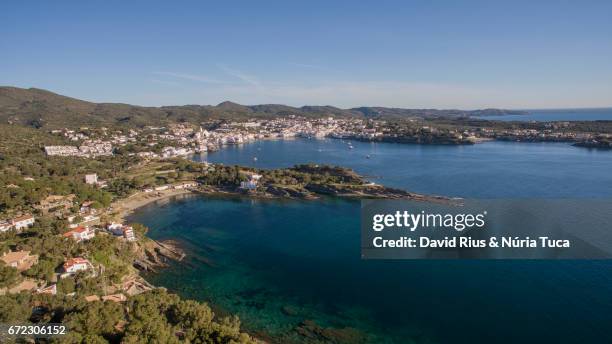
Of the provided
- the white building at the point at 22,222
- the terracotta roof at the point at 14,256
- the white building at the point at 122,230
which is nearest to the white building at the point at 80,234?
the white building at the point at 122,230

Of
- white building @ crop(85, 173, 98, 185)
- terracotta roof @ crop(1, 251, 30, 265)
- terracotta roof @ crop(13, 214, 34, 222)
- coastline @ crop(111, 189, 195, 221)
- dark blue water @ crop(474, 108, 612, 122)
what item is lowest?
coastline @ crop(111, 189, 195, 221)

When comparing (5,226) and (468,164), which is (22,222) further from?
(468,164)

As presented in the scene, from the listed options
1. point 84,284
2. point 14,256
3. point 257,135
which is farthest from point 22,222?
point 257,135

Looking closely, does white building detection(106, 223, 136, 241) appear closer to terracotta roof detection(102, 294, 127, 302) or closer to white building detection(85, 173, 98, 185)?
terracotta roof detection(102, 294, 127, 302)

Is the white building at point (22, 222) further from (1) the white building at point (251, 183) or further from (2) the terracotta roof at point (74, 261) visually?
(1) the white building at point (251, 183)

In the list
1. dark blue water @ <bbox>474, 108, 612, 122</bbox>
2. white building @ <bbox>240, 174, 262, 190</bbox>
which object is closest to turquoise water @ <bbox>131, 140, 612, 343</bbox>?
white building @ <bbox>240, 174, 262, 190</bbox>

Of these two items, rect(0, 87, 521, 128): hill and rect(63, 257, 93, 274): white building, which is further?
rect(0, 87, 521, 128): hill

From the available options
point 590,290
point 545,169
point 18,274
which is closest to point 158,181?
point 18,274

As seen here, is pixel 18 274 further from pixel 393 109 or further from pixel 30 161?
pixel 393 109
